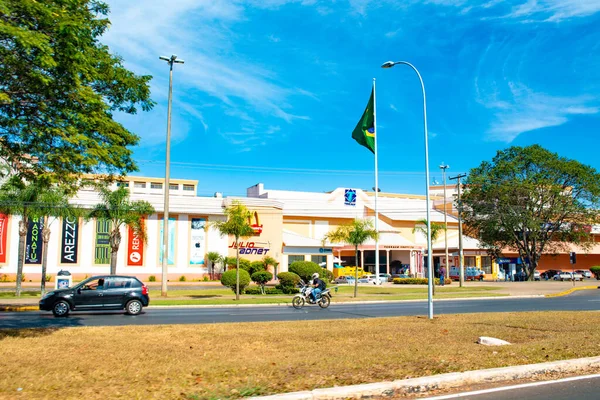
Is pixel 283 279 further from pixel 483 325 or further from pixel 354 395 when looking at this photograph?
pixel 354 395

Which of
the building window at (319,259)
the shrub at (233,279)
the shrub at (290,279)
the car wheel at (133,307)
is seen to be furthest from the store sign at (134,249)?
the car wheel at (133,307)

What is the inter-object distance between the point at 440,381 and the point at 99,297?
1637cm

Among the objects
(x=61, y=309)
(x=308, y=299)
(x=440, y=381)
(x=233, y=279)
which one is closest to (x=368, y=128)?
(x=233, y=279)

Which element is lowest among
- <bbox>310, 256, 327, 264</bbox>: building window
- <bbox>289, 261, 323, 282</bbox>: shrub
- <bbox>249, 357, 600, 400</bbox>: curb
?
<bbox>249, 357, 600, 400</bbox>: curb

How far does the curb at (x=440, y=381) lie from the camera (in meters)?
6.68

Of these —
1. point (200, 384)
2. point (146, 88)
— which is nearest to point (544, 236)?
point (146, 88)

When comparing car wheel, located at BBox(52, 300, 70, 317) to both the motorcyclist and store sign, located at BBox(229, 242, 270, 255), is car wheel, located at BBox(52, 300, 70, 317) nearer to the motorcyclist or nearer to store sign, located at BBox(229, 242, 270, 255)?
the motorcyclist

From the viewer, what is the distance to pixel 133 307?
20672 millimetres

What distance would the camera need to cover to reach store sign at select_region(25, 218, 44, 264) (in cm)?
4559

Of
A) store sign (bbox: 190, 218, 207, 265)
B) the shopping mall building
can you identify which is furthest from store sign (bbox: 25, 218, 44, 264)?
store sign (bbox: 190, 218, 207, 265)

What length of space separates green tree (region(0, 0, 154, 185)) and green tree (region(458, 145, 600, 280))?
171ft

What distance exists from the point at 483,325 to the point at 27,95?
12889mm

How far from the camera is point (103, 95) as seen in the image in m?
13.2

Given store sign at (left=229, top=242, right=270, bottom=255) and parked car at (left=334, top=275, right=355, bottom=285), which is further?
store sign at (left=229, top=242, right=270, bottom=255)
